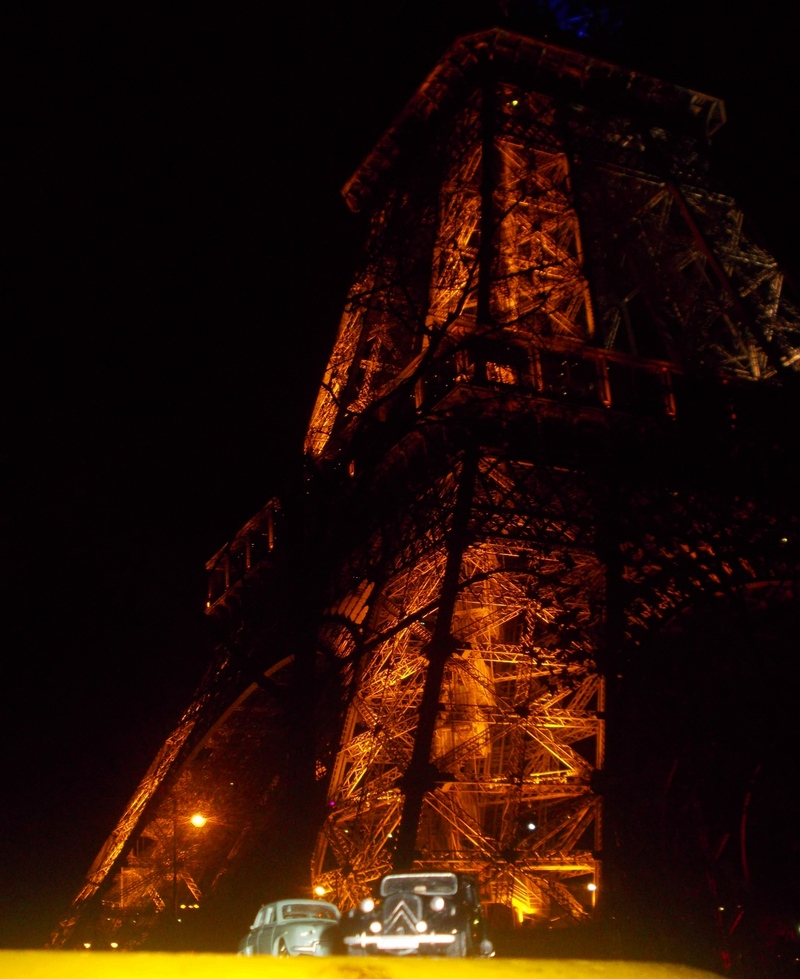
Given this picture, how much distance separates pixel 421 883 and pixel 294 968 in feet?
14.2

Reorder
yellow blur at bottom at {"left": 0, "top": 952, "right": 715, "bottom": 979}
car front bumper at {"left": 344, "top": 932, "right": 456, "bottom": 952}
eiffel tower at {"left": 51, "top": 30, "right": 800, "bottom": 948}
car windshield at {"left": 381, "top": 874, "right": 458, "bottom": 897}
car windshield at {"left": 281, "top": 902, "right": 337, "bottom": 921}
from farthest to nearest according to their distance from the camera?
1. eiffel tower at {"left": 51, "top": 30, "right": 800, "bottom": 948}
2. car windshield at {"left": 281, "top": 902, "right": 337, "bottom": 921}
3. car windshield at {"left": 381, "top": 874, "right": 458, "bottom": 897}
4. car front bumper at {"left": 344, "top": 932, "right": 456, "bottom": 952}
5. yellow blur at bottom at {"left": 0, "top": 952, "right": 715, "bottom": 979}

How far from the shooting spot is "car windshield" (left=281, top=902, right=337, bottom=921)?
8.49 metres

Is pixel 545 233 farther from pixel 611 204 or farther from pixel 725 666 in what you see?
pixel 725 666

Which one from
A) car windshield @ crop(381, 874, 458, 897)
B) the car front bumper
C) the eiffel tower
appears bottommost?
the car front bumper

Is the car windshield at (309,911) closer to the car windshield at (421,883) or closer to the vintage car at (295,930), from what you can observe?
the vintage car at (295,930)

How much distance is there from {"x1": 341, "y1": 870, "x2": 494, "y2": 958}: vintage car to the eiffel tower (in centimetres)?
301

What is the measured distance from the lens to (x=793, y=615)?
813 inches

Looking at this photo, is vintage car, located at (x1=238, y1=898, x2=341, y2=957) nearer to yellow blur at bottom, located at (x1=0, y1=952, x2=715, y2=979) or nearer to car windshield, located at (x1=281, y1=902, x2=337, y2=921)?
car windshield, located at (x1=281, y1=902, x2=337, y2=921)

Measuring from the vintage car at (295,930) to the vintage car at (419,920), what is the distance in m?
0.33

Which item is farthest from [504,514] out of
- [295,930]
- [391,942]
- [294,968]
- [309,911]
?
[294,968]

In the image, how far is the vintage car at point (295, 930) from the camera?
737 centimetres

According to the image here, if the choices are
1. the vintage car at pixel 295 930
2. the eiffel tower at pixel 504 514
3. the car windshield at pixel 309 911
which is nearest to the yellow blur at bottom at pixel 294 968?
the vintage car at pixel 295 930

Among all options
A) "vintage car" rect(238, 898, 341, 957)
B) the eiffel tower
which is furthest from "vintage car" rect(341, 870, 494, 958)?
the eiffel tower

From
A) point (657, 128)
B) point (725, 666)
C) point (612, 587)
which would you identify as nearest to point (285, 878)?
point (612, 587)
